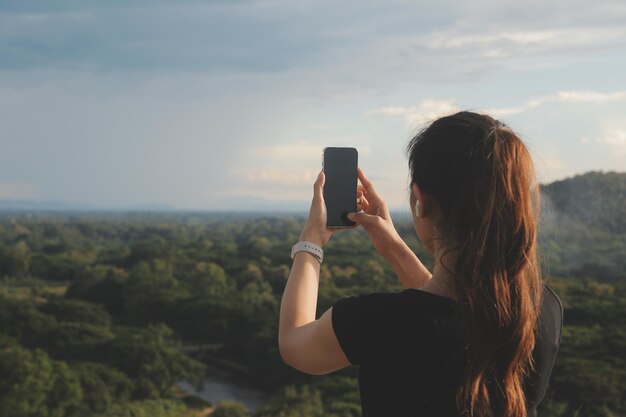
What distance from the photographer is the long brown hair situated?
44.7 inches

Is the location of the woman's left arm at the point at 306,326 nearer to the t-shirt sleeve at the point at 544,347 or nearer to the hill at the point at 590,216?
the t-shirt sleeve at the point at 544,347

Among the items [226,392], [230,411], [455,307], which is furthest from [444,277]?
[226,392]

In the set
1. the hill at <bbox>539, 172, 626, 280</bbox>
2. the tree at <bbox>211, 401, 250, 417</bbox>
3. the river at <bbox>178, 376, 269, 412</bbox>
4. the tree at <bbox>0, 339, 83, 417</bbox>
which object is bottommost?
the river at <bbox>178, 376, 269, 412</bbox>

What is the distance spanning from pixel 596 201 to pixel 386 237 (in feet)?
139

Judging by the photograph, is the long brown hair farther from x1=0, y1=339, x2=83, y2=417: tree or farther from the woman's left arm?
x1=0, y1=339, x2=83, y2=417: tree

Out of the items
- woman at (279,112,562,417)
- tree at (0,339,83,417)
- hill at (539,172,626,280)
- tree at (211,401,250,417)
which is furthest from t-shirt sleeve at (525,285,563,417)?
hill at (539,172,626,280)

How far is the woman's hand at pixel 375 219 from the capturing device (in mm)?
1491

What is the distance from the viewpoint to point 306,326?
1183mm

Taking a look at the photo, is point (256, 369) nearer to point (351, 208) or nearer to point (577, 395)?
point (577, 395)

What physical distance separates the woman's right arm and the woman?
262 millimetres

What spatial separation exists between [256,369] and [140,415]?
19.7ft

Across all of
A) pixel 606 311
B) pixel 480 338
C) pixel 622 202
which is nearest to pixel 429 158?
pixel 480 338

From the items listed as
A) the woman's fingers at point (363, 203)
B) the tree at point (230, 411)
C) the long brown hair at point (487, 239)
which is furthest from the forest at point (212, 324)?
the woman's fingers at point (363, 203)

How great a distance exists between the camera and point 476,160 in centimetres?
115
